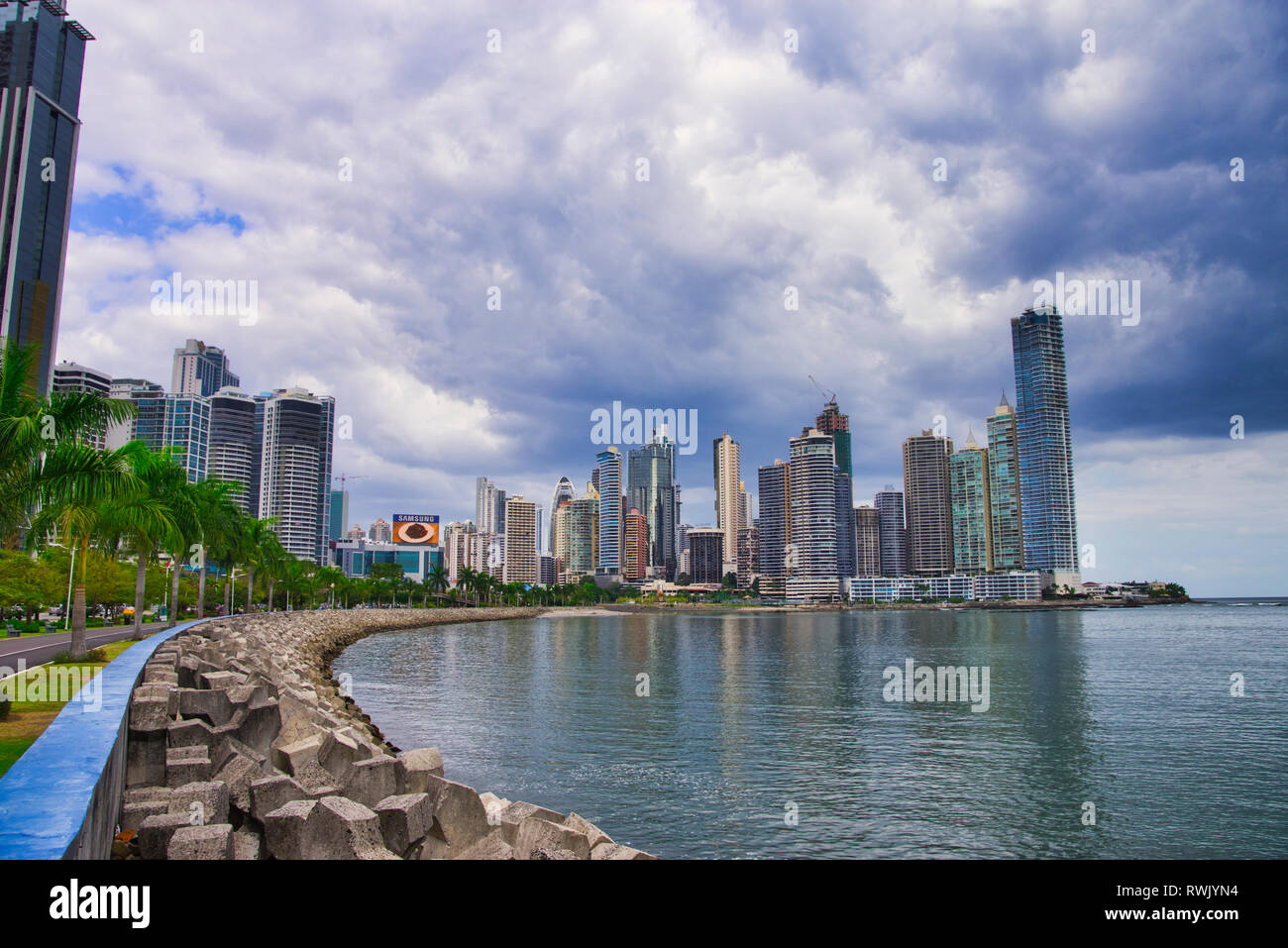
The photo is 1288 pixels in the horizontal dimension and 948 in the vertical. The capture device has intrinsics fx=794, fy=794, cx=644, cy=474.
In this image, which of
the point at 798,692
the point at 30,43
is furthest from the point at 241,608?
the point at 30,43

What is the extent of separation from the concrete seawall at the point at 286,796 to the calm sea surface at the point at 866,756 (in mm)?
6352

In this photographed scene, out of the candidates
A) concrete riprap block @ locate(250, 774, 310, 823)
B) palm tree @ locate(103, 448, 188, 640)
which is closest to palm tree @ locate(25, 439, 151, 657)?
palm tree @ locate(103, 448, 188, 640)

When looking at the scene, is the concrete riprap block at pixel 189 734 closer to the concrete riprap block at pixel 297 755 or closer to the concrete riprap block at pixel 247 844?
the concrete riprap block at pixel 297 755

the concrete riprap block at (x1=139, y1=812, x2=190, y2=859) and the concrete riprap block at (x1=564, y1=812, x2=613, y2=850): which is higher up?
the concrete riprap block at (x1=139, y1=812, x2=190, y2=859)

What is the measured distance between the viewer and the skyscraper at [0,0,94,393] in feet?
532

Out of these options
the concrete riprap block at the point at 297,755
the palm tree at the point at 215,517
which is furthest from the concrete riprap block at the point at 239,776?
the palm tree at the point at 215,517

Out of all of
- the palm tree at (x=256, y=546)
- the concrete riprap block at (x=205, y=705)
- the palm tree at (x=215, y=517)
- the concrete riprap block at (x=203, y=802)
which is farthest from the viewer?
the palm tree at (x=256, y=546)

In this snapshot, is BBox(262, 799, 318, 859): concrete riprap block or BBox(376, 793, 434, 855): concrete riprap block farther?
BBox(376, 793, 434, 855): concrete riprap block

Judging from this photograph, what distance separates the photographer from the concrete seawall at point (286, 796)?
31.6ft

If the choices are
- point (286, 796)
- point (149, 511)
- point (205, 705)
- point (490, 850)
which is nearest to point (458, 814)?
point (490, 850)

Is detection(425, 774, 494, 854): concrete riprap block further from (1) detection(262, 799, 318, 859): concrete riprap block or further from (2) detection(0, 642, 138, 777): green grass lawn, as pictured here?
(2) detection(0, 642, 138, 777): green grass lawn

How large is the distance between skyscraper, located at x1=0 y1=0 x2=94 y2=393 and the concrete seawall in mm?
180527

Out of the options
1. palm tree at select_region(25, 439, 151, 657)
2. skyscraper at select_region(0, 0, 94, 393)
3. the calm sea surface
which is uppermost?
skyscraper at select_region(0, 0, 94, 393)
